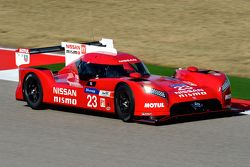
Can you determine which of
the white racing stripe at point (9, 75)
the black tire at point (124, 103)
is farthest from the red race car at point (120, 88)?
the white racing stripe at point (9, 75)

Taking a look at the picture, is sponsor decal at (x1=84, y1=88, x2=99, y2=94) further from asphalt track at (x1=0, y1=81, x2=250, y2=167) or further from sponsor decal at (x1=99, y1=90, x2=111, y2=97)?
asphalt track at (x1=0, y1=81, x2=250, y2=167)

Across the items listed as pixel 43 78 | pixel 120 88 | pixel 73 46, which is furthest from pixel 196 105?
pixel 73 46

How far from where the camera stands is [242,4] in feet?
90.9

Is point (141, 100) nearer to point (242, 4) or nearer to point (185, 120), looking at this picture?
point (185, 120)

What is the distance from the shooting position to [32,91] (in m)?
15.1

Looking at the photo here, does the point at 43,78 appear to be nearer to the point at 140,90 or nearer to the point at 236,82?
the point at 140,90

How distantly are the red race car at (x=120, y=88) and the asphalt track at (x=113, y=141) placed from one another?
22 centimetres

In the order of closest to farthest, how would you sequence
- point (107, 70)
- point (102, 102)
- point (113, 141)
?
point (113, 141) < point (102, 102) < point (107, 70)

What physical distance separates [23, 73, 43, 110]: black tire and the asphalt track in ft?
0.59

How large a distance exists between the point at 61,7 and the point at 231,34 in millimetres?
7462

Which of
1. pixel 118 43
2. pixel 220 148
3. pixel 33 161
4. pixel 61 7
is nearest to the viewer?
pixel 33 161

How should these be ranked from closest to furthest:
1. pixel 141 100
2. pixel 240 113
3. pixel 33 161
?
pixel 33 161
pixel 141 100
pixel 240 113

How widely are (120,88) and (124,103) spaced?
24 centimetres

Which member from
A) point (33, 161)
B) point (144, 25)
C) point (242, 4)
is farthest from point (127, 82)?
point (242, 4)
